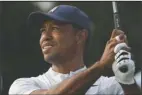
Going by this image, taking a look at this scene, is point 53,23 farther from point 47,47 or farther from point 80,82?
point 80,82

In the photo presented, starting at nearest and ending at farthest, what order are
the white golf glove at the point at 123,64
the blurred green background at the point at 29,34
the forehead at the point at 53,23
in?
1. the white golf glove at the point at 123,64
2. the forehead at the point at 53,23
3. the blurred green background at the point at 29,34

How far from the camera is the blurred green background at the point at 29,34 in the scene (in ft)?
9.39

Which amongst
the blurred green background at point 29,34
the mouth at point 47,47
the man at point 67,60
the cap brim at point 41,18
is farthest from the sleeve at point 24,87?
the blurred green background at point 29,34

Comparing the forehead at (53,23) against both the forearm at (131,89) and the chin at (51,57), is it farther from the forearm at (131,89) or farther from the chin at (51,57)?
the forearm at (131,89)

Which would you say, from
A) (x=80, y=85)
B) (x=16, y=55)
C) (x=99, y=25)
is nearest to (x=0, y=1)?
(x=16, y=55)

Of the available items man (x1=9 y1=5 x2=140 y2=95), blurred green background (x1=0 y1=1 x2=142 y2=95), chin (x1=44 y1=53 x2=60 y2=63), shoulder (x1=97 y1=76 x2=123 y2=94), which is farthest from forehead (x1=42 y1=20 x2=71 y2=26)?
blurred green background (x1=0 y1=1 x2=142 y2=95)

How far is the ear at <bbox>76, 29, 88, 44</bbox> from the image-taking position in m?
2.06

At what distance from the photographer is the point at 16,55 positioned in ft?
10.1

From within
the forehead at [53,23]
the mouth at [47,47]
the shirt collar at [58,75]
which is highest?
the forehead at [53,23]

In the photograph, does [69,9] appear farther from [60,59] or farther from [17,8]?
[17,8]

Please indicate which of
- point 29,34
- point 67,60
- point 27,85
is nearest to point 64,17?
point 67,60

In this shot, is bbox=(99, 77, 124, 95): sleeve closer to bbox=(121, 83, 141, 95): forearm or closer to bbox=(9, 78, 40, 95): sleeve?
bbox=(121, 83, 141, 95): forearm

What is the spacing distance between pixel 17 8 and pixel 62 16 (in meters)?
1.21

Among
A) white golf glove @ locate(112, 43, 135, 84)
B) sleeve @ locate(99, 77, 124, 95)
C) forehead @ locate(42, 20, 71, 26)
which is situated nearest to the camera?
white golf glove @ locate(112, 43, 135, 84)
